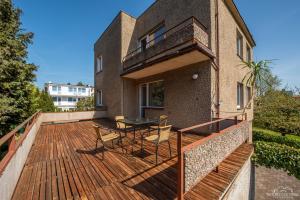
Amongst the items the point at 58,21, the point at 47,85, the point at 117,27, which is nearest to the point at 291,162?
the point at 117,27

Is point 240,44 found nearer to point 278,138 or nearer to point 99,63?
point 278,138

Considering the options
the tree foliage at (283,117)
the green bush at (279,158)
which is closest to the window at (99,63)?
the green bush at (279,158)

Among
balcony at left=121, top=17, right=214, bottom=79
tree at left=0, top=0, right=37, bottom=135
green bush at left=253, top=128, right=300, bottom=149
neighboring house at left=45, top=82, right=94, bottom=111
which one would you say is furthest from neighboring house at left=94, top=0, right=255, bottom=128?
neighboring house at left=45, top=82, right=94, bottom=111

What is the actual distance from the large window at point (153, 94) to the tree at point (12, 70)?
7.85 m

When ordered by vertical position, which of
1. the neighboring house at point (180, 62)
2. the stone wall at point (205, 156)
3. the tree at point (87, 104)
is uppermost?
the neighboring house at point (180, 62)

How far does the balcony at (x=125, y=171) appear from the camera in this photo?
8.14 feet

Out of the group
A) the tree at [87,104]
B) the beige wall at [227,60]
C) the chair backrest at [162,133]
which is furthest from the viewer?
the tree at [87,104]

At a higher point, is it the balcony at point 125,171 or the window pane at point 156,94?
the window pane at point 156,94

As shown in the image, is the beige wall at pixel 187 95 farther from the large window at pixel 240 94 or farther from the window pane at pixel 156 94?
the large window at pixel 240 94

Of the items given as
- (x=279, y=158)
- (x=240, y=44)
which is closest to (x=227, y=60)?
(x=240, y=44)

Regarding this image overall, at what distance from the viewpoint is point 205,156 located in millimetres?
2861

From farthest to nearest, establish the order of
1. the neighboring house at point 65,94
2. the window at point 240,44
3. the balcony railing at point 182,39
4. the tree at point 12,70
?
the neighboring house at point 65,94, the window at point 240,44, the tree at point 12,70, the balcony railing at point 182,39

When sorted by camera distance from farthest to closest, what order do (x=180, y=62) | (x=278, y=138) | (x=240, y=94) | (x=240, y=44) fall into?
(x=240, y=44)
(x=240, y=94)
(x=278, y=138)
(x=180, y=62)

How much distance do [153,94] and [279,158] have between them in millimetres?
7297
